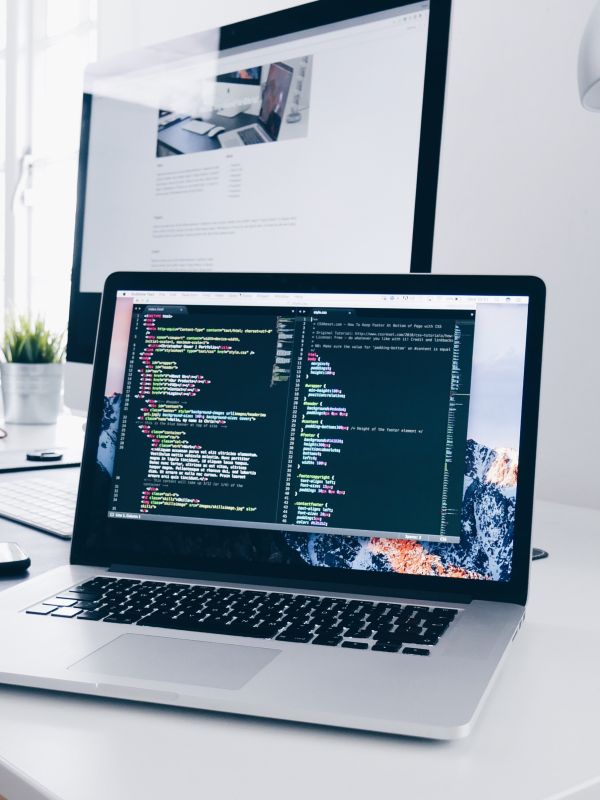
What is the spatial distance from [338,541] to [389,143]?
1.35 feet

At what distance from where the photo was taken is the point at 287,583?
0.61 metres

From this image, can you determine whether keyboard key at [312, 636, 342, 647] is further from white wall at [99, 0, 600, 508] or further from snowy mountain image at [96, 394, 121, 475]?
white wall at [99, 0, 600, 508]

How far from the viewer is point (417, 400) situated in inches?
24.7

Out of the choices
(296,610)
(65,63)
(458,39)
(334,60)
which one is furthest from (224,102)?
(65,63)

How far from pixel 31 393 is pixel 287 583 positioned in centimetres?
106

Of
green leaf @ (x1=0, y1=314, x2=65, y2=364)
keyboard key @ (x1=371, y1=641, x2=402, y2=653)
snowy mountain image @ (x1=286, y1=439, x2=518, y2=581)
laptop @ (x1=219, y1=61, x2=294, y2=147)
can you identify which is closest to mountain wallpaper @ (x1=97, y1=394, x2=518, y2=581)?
snowy mountain image @ (x1=286, y1=439, x2=518, y2=581)

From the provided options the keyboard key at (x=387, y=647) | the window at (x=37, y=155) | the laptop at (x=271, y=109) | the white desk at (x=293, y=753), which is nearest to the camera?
the white desk at (x=293, y=753)

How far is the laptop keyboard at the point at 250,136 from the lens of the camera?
0.93 metres

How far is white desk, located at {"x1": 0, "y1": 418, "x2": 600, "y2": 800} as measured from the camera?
35cm

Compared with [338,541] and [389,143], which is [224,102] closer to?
[389,143]

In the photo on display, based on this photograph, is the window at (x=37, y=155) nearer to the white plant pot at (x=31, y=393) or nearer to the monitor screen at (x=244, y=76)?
the white plant pot at (x=31, y=393)

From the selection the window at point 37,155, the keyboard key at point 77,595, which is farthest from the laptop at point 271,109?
the window at point 37,155

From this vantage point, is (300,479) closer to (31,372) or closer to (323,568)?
(323,568)

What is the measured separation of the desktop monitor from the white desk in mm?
475
